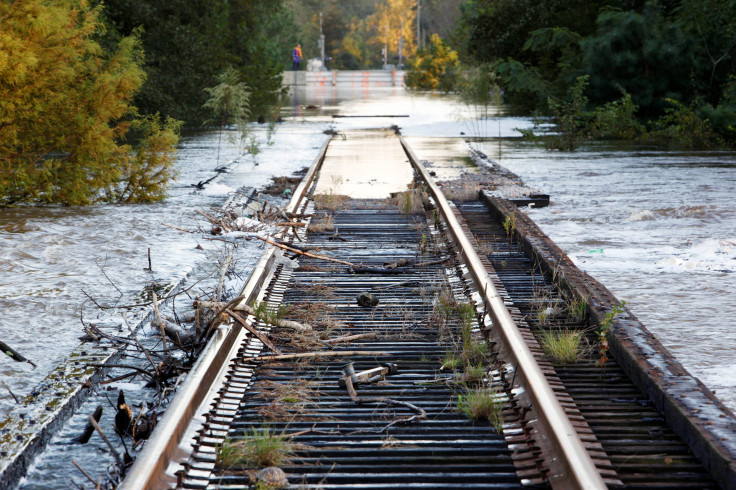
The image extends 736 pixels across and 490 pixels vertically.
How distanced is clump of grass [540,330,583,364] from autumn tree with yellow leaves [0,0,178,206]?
722cm

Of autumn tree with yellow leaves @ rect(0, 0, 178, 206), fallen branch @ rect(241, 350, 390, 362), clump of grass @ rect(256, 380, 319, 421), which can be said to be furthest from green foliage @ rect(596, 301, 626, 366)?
autumn tree with yellow leaves @ rect(0, 0, 178, 206)

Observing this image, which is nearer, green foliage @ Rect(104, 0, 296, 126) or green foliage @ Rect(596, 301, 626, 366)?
green foliage @ Rect(596, 301, 626, 366)

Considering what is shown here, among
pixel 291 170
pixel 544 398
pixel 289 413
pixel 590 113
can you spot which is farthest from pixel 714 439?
pixel 590 113

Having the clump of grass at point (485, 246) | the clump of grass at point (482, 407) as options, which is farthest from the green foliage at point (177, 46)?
the clump of grass at point (482, 407)

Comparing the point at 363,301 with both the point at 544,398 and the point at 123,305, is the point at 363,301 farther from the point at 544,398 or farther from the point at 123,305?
the point at 544,398

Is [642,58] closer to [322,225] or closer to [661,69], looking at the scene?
[661,69]

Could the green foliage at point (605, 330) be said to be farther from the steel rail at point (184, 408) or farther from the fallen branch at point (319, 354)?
the steel rail at point (184, 408)

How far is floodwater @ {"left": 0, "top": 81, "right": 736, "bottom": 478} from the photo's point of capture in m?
5.70

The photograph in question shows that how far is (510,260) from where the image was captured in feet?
25.4

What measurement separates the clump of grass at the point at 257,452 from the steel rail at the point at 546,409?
1.13 metres

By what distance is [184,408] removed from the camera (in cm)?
378

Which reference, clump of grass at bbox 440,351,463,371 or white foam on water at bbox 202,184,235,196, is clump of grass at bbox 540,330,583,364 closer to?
clump of grass at bbox 440,351,463,371

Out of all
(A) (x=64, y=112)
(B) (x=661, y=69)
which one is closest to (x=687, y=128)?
(B) (x=661, y=69)

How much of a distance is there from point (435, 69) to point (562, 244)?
51665mm
